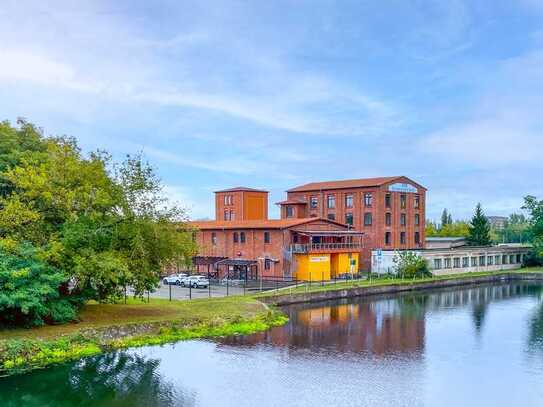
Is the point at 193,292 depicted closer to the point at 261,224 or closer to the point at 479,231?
the point at 261,224

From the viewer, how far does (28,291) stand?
24.2m

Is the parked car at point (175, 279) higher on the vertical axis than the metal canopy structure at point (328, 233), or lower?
lower

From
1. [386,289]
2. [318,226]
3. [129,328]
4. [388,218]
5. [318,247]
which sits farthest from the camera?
[388,218]

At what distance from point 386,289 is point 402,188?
20172 mm

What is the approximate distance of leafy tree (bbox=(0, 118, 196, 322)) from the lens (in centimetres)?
2592

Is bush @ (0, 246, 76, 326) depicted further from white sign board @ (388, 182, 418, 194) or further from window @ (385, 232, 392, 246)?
white sign board @ (388, 182, 418, 194)

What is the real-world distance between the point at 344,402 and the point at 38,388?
1145 cm

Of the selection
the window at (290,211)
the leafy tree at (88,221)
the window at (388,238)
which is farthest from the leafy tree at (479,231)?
the leafy tree at (88,221)

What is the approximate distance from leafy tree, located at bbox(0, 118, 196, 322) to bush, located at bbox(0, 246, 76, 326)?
563mm

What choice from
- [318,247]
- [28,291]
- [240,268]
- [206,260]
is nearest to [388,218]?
[318,247]

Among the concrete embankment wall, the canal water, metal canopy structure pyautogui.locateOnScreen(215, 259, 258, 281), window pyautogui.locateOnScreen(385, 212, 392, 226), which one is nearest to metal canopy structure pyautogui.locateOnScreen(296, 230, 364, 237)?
metal canopy structure pyautogui.locateOnScreen(215, 259, 258, 281)

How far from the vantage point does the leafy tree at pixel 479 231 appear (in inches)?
3280

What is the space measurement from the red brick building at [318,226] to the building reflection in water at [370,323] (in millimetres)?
9079

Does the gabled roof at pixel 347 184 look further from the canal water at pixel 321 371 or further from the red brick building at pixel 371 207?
the canal water at pixel 321 371
